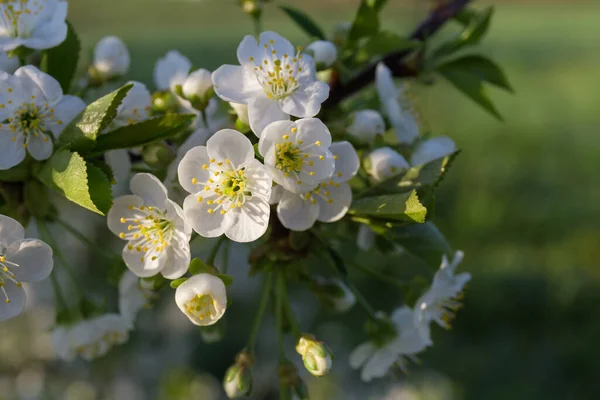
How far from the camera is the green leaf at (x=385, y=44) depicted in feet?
2.94

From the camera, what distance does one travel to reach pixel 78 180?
636 mm

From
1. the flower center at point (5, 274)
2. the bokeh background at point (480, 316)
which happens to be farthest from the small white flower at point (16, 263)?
the bokeh background at point (480, 316)

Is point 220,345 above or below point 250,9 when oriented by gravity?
below

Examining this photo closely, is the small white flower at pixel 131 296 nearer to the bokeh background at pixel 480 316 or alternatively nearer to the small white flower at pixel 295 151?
the small white flower at pixel 295 151

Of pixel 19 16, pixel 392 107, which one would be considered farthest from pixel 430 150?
pixel 19 16

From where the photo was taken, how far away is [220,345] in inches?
115

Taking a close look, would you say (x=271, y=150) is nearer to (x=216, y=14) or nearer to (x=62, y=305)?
(x=62, y=305)

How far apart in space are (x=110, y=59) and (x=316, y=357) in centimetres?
55

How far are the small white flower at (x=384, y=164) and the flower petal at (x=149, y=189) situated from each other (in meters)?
0.24

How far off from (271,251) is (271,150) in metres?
0.15

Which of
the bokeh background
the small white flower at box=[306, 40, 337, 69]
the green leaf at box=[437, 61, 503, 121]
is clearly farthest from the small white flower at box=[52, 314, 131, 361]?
the bokeh background

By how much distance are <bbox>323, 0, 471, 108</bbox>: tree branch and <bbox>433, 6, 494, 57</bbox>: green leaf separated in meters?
0.03

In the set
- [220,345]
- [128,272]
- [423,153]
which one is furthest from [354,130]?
[220,345]

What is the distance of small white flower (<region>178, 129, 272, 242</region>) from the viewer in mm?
676
